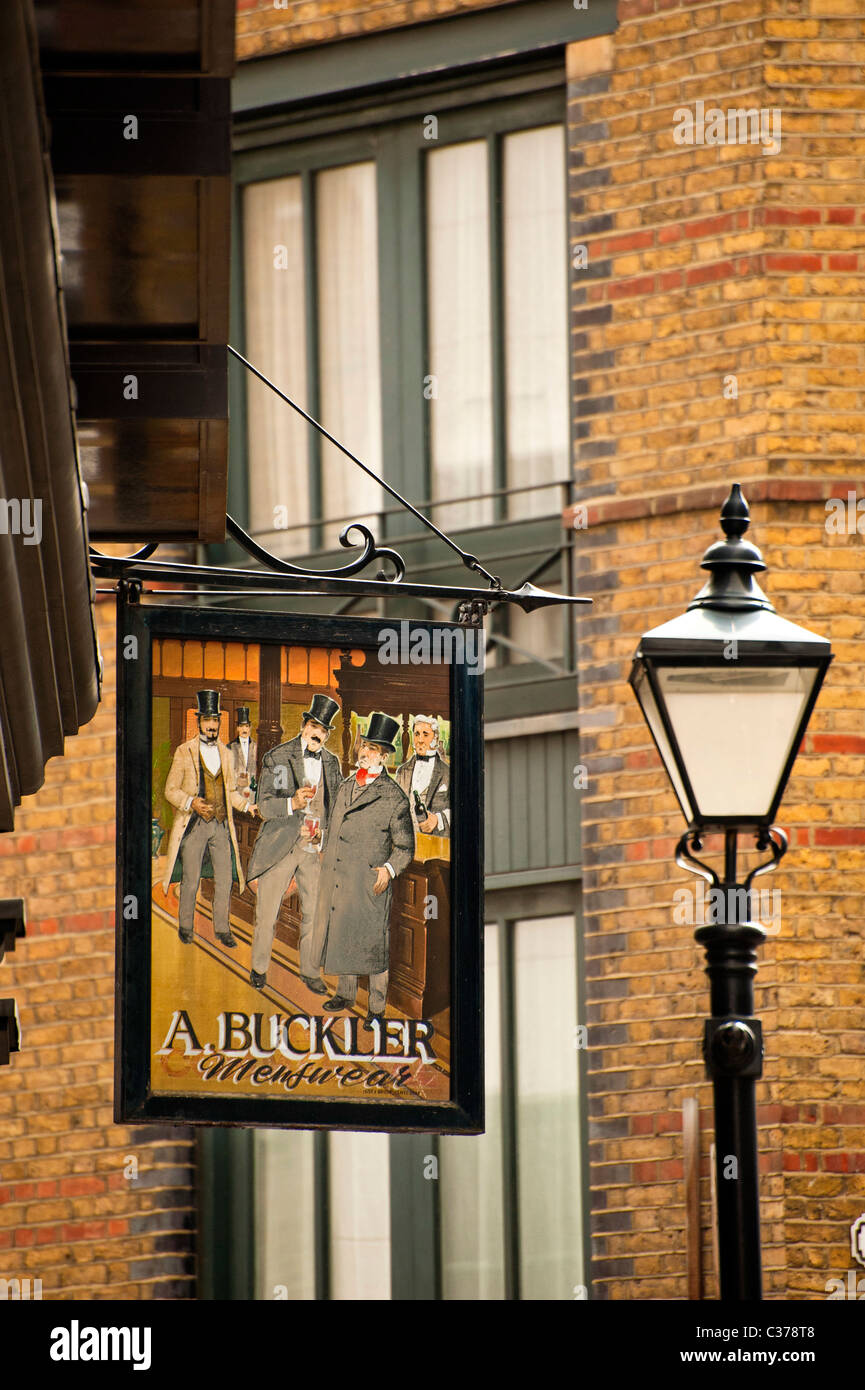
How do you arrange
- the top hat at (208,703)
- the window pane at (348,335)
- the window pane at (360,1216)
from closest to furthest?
the top hat at (208,703) → the window pane at (360,1216) → the window pane at (348,335)

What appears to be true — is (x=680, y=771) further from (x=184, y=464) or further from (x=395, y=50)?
(x=395, y=50)

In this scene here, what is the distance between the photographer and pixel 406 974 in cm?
712

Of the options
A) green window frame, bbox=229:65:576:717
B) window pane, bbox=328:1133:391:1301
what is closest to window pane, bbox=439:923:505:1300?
window pane, bbox=328:1133:391:1301

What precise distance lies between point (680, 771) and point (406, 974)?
130 centimetres

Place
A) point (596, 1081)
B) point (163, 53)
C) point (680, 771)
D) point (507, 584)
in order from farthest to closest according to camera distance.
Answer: point (507, 584) → point (596, 1081) → point (680, 771) → point (163, 53)

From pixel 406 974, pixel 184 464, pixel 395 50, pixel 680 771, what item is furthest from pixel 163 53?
pixel 395 50

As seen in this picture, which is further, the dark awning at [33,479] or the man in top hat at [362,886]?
the man in top hat at [362,886]

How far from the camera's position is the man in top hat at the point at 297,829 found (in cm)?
707

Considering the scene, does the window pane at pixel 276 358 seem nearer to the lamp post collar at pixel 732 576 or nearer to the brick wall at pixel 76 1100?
the brick wall at pixel 76 1100

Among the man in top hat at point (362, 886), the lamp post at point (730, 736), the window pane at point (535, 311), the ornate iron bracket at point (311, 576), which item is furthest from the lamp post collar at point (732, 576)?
the window pane at point (535, 311)

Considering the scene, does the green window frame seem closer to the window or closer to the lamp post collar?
the window

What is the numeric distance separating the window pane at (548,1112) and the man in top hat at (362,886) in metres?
4.00

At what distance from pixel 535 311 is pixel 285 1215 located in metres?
4.75

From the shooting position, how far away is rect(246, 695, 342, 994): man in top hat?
23.2 feet
